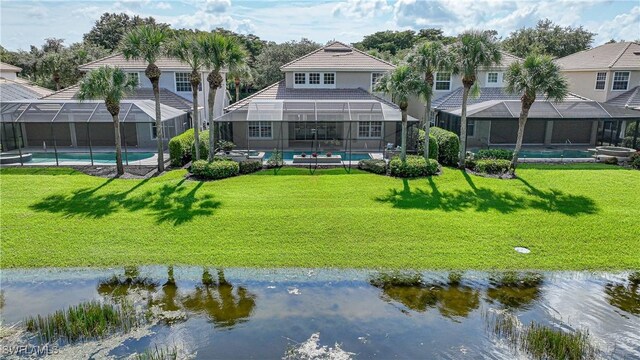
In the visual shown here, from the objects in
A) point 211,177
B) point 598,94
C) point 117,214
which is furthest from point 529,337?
point 598,94

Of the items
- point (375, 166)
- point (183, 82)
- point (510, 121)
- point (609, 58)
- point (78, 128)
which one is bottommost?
point (375, 166)

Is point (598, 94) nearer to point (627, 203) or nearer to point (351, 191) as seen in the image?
point (627, 203)

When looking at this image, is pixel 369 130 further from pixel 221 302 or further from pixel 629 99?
pixel 221 302

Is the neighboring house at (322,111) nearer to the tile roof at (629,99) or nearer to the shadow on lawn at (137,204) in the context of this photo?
the shadow on lawn at (137,204)

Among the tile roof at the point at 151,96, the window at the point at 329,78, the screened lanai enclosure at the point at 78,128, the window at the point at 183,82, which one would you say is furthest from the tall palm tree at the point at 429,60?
the window at the point at 183,82

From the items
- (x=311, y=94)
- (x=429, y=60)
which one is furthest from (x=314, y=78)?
(x=429, y=60)

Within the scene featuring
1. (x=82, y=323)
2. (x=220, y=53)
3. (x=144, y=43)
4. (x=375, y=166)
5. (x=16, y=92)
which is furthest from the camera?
(x=16, y=92)

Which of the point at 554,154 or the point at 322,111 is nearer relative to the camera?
the point at 322,111

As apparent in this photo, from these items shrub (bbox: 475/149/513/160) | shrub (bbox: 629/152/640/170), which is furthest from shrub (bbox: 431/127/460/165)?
shrub (bbox: 629/152/640/170)
